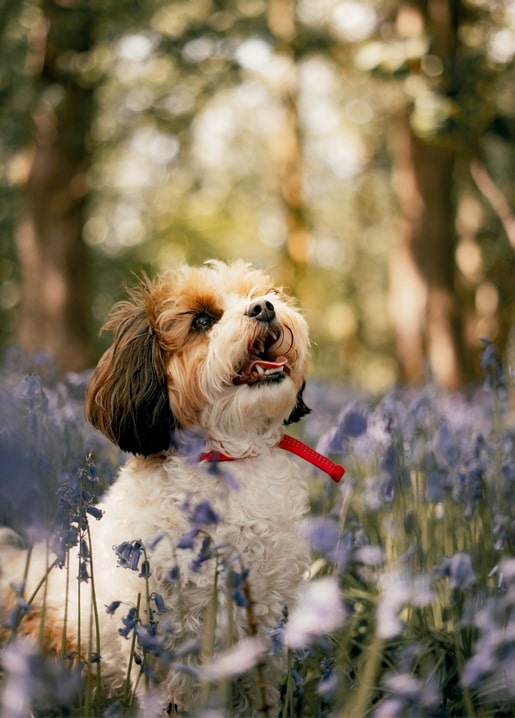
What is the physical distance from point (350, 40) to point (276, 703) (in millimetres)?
11191

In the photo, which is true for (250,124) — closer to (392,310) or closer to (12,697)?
(392,310)

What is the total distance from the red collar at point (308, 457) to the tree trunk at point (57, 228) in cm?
806

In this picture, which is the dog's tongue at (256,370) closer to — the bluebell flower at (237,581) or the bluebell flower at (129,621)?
the bluebell flower at (129,621)

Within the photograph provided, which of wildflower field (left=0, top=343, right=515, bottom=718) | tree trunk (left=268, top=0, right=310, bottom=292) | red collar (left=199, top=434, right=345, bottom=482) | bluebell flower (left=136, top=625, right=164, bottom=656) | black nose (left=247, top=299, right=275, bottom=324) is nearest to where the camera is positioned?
wildflower field (left=0, top=343, right=515, bottom=718)

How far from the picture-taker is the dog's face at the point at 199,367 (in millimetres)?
2930

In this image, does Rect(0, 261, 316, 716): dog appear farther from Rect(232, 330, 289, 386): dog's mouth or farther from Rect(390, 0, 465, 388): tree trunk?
Rect(390, 0, 465, 388): tree trunk

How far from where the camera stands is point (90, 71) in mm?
10109

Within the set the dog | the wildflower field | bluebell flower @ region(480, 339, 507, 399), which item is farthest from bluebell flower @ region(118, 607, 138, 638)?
bluebell flower @ region(480, 339, 507, 399)

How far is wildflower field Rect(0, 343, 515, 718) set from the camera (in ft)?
5.42

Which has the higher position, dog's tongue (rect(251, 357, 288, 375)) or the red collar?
dog's tongue (rect(251, 357, 288, 375))

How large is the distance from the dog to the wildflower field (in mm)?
76

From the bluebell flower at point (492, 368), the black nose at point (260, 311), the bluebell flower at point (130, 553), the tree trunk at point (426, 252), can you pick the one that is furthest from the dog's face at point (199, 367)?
the tree trunk at point (426, 252)

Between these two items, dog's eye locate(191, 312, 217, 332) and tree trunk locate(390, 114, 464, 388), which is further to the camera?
tree trunk locate(390, 114, 464, 388)

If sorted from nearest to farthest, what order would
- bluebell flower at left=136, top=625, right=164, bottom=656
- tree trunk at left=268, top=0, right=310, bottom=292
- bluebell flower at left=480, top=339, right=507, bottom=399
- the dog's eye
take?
bluebell flower at left=136, top=625, right=164, bottom=656 < the dog's eye < bluebell flower at left=480, top=339, right=507, bottom=399 < tree trunk at left=268, top=0, right=310, bottom=292
